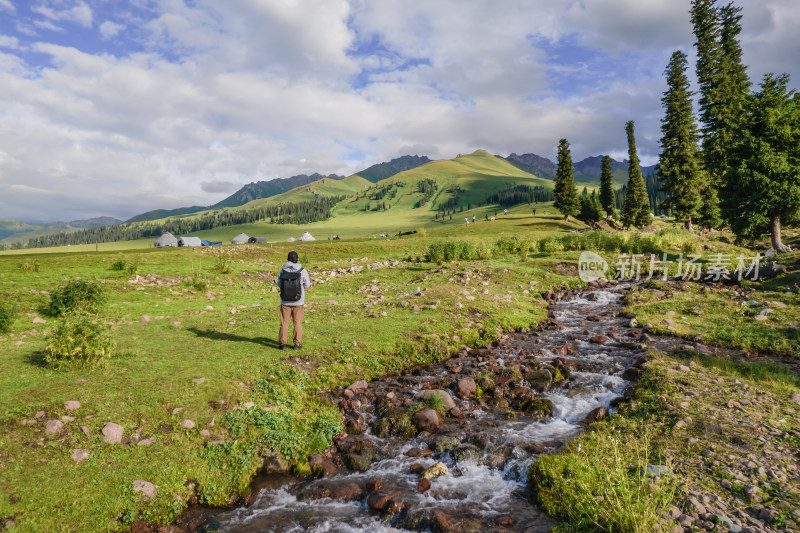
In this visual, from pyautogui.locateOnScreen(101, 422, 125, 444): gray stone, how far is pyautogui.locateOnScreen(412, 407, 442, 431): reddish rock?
6273 mm

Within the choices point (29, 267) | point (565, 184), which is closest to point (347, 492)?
point (29, 267)

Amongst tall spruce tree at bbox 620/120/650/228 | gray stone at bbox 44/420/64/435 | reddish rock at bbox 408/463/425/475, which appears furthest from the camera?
tall spruce tree at bbox 620/120/650/228

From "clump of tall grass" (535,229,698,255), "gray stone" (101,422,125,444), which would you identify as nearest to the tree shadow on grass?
"gray stone" (101,422,125,444)

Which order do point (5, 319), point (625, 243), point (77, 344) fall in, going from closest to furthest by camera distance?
point (77, 344), point (5, 319), point (625, 243)

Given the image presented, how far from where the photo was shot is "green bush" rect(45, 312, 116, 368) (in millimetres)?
Result: 9641

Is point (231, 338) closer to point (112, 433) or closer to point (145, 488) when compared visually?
point (112, 433)

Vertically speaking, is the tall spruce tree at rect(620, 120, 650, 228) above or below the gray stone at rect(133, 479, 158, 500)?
above

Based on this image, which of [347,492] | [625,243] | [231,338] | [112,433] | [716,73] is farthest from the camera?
[716,73]

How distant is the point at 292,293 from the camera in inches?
455

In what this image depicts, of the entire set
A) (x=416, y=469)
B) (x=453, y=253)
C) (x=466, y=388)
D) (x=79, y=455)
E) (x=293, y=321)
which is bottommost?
(x=416, y=469)

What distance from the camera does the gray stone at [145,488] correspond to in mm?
6484

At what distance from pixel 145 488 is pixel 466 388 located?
25.2 feet

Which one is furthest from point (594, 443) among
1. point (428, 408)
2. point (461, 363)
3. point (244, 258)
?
point (244, 258)

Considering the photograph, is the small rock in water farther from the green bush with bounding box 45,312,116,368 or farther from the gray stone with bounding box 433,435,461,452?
the green bush with bounding box 45,312,116,368
